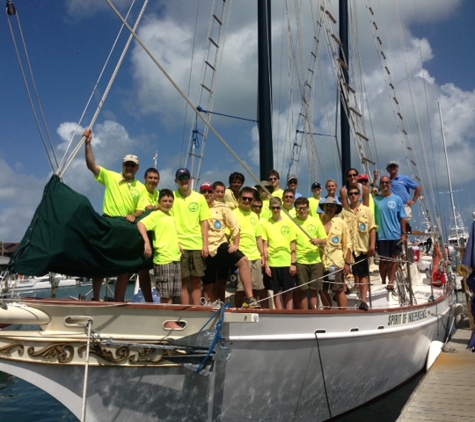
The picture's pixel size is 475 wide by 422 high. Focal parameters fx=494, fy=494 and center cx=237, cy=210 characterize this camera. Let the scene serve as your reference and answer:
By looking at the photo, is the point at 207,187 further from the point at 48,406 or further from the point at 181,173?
the point at 48,406

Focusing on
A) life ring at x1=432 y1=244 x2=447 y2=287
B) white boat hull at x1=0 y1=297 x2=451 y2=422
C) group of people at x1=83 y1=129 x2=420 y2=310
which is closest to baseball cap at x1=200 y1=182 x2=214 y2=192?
group of people at x1=83 y1=129 x2=420 y2=310

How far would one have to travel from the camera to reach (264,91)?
1158 cm

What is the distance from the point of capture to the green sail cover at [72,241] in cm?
493

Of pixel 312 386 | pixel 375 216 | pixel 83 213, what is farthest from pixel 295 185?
pixel 83 213

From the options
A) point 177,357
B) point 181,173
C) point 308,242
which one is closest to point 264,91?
point 308,242

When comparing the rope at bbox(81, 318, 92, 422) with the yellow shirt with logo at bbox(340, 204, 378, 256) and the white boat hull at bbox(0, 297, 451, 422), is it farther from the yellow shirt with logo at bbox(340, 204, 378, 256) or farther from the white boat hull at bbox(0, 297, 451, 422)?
the yellow shirt with logo at bbox(340, 204, 378, 256)

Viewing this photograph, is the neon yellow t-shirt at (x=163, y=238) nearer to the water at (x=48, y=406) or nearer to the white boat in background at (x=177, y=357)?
the white boat in background at (x=177, y=357)

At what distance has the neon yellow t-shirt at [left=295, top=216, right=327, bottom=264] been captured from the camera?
697 cm

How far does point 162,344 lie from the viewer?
499 cm

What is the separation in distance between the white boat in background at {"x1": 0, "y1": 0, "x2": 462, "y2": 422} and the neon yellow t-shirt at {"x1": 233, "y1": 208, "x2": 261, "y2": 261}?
3.96 ft

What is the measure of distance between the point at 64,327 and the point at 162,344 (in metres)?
0.97

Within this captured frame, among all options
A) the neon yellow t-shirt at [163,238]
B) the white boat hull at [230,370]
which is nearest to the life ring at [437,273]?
the white boat hull at [230,370]

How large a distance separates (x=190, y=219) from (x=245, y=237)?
0.91 meters

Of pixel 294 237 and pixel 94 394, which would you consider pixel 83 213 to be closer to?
pixel 94 394
